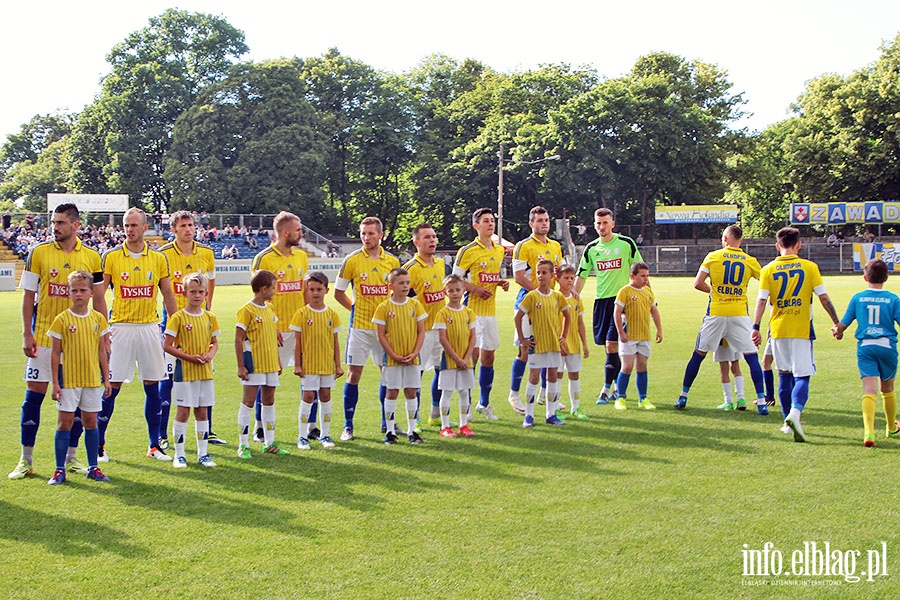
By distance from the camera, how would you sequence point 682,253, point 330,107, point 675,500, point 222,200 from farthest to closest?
1. point 330,107
2. point 222,200
3. point 682,253
4. point 675,500

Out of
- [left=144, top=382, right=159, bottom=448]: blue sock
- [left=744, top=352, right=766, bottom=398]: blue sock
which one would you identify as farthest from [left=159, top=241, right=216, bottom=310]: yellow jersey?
[left=744, top=352, right=766, bottom=398]: blue sock

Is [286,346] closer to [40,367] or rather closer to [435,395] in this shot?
[435,395]

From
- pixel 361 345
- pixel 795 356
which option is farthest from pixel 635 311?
pixel 361 345

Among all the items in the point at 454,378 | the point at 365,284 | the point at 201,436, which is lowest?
the point at 201,436

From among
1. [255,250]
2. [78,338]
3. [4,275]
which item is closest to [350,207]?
[255,250]

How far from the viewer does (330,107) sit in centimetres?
6375

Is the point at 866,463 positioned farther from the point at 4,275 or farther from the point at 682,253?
the point at 682,253

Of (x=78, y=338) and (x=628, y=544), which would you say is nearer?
(x=628, y=544)

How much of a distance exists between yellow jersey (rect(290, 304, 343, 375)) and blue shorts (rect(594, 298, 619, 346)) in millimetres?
4118

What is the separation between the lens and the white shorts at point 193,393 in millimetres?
7414

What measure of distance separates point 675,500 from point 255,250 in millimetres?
44703

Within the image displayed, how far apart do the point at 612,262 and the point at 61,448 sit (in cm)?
671

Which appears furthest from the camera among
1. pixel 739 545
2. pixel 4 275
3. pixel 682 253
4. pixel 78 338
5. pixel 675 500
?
pixel 682 253

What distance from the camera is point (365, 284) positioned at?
8.79m
